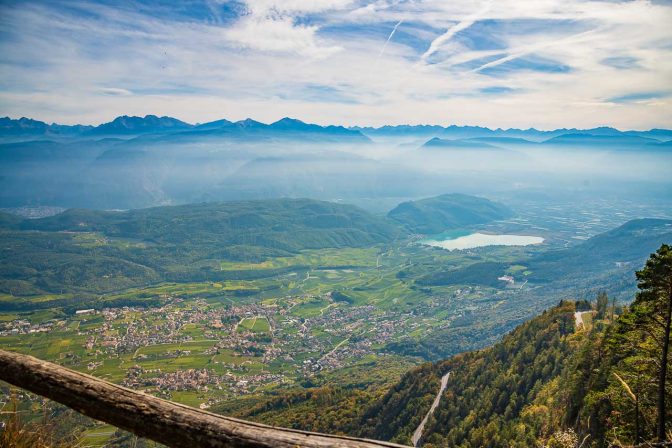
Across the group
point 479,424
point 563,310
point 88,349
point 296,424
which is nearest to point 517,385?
point 479,424

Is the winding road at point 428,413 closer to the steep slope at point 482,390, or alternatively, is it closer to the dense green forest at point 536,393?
the steep slope at point 482,390

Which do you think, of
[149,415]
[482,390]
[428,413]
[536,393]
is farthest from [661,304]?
[428,413]

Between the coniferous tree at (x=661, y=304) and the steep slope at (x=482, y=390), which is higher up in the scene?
the coniferous tree at (x=661, y=304)

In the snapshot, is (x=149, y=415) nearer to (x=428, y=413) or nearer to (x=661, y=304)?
(x=661, y=304)

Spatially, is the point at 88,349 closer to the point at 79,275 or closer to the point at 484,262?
the point at 79,275

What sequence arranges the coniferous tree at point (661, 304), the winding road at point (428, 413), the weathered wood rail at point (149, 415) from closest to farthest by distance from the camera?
the weathered wood rail at point (149, 415) → the coniferous tree at point (661, 304) → the winding road at point (428, 413)

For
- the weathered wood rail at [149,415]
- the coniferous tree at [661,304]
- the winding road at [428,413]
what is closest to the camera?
the weathered wood rail at [149,415]

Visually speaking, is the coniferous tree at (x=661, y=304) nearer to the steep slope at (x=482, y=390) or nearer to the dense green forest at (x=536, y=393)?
the dense green forest at (x=536, y=393)

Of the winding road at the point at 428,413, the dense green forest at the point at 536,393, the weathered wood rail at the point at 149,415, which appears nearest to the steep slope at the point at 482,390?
the dense green forest at the point at 536,393

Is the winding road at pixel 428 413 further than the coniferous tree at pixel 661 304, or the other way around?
the winding road at pixel 428 413
